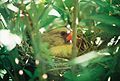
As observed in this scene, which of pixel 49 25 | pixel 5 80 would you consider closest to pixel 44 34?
pixel 49 25

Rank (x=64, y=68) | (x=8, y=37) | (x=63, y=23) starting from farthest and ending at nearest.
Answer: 1. (x=63, y=23)
2. (x=64, y=68)
3. (x=8, y=37)

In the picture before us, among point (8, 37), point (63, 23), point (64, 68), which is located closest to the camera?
point (8, 37)

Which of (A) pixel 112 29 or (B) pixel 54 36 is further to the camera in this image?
(B) pixel 54 36

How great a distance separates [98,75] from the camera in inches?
28.0

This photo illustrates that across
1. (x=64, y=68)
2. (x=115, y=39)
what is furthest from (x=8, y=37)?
(x=115, y=39)

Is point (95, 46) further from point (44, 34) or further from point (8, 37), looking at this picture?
point (8, 37)

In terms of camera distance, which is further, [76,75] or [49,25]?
[49,25]

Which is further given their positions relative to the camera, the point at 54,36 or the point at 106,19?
the point at 54,36

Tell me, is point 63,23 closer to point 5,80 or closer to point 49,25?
point 49,25

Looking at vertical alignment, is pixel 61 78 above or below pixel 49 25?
below

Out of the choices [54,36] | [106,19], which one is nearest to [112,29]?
[106,19]

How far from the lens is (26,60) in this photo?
879 mm

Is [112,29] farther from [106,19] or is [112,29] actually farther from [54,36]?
[54,36]

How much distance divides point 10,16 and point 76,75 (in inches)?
9.7
